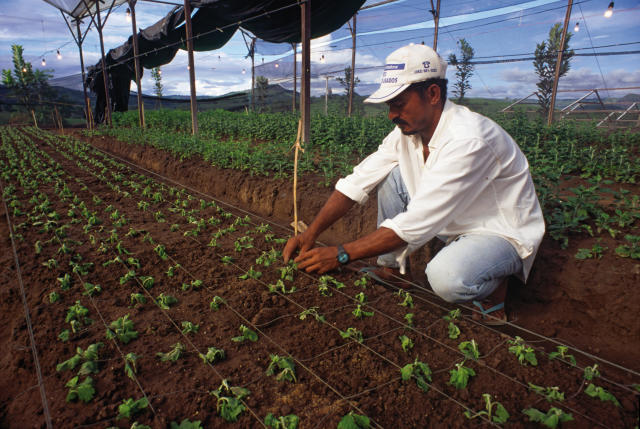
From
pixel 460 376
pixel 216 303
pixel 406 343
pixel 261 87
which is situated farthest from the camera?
pixel 261 87

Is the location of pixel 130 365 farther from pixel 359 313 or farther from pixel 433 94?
pixel 433 94

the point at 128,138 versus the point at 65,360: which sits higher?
the point at 128,138

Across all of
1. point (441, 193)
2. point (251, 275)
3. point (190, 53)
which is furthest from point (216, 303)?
point (190, 53)

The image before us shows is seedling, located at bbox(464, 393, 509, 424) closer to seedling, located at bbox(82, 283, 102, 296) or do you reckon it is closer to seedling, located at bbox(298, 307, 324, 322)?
seedling, located at bbox(298, 307, 324, 322)

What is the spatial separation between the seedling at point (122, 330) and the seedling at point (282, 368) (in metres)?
0.74

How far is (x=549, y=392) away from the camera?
1.54 metres

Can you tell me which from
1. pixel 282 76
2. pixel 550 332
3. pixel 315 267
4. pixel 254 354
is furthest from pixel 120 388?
pixel 282 76

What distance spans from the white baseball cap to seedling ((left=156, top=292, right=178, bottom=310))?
62.0 inches

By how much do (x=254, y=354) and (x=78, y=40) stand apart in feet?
65.1

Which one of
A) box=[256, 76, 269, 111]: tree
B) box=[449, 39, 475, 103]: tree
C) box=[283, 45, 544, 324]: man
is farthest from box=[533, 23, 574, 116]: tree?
box=[256, 76, 269, 111]: tree

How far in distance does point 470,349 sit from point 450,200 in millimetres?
723

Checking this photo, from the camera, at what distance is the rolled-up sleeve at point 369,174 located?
8.11ft

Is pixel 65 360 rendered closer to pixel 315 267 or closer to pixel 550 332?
pixel 315 267

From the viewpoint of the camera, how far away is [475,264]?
6.79 ft
